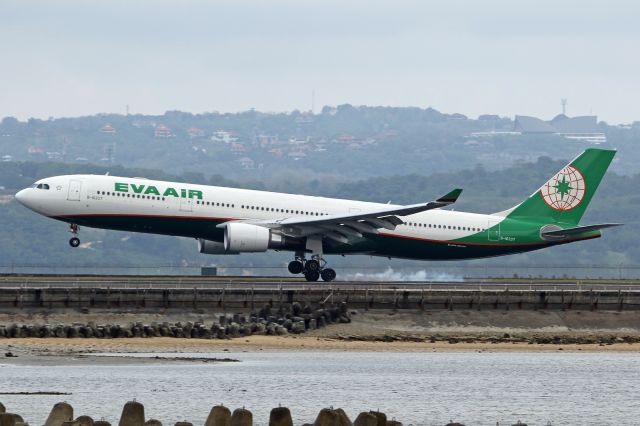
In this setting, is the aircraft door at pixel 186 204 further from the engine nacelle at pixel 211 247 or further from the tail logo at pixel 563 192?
the tail logo at pixel 563 192

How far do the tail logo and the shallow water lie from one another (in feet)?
71.0

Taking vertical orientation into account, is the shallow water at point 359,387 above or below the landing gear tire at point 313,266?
below

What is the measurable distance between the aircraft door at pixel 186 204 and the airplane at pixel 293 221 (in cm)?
7

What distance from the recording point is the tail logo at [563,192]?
84.1 m

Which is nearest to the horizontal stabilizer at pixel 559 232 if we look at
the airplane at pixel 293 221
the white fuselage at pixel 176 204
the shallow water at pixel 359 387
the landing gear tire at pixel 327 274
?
the airplane at pixel 293 221

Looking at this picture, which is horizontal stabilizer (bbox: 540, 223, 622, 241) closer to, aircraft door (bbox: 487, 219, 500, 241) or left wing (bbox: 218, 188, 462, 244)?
aircraft door (bbox: 487, 219, 500, 241)

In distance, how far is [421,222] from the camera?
80312 millimetres

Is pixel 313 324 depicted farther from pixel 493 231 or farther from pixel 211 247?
pixel 493 231

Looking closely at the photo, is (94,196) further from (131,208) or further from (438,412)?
(438,412)

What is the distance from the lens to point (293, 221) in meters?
77.2

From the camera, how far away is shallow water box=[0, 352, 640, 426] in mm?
48250

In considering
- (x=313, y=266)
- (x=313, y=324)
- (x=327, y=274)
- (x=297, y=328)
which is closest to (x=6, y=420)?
(x=297, y=328)

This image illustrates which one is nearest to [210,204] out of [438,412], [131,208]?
[131,208]

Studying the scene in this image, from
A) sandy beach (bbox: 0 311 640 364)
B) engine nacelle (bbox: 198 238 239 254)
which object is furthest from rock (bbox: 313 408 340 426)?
engine nacelle (bbox: 198 238 239 254)
